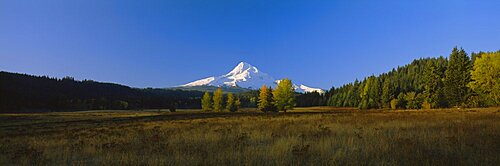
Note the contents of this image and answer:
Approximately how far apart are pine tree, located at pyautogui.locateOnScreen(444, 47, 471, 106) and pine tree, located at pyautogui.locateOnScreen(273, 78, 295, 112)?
2813 centimetres

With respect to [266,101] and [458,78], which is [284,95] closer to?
[266,101]

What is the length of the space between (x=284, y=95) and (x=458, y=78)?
102 ft

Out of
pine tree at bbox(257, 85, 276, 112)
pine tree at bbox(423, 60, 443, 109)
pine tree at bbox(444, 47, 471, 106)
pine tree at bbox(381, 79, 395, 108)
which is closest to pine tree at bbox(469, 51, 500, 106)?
pine tree at bbox(444, 47, 471, 106)

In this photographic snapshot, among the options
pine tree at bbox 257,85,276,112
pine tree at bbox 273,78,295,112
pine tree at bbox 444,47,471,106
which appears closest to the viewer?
pine tree at bbox 444,47,471,106

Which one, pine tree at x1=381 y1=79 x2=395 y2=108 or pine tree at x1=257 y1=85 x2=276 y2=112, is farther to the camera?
pine tree at x1=381 y1=79 x2=395 y2=108

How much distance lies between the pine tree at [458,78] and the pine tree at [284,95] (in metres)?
28.1

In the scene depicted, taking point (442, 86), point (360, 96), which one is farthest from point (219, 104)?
point (442, 86)

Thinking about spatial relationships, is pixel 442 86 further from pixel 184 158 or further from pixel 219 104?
pixel 184 158

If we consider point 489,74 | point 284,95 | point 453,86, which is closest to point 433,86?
point 453,86

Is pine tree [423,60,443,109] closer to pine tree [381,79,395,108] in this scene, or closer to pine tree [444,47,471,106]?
pine tree [444,47,471,106]

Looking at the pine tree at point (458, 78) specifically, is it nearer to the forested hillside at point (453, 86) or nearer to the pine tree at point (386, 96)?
the forested hillside at point (453, 86)

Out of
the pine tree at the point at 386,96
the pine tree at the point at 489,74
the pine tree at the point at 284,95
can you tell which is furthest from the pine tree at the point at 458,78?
the pine tree at the point at 386,96

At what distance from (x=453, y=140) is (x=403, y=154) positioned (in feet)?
9.90

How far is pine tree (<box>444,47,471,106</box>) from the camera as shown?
182 ft
